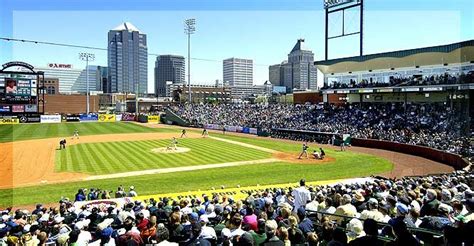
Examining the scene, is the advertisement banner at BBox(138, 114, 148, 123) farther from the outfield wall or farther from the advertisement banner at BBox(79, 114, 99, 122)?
the advertisement banner at BBox(79, 114, 99, 122)

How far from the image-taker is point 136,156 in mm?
36062

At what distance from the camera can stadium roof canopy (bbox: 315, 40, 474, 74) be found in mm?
42562

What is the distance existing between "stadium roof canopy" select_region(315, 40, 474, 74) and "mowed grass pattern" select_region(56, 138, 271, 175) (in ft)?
79.9

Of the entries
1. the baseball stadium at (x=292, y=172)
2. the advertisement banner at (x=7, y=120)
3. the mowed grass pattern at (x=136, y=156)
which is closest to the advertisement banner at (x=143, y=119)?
the baseball stadium at (x=292, y=172)

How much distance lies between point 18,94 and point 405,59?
47.7 m

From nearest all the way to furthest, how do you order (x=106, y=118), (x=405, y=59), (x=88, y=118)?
1. (x=405, y=59)
2. (x=88, y=118)
3. (x=106, y=118)

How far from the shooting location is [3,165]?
32406 millimetres

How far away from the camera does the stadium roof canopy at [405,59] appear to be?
42562mm

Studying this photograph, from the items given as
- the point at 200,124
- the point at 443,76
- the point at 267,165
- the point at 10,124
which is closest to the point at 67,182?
the point at 267,165

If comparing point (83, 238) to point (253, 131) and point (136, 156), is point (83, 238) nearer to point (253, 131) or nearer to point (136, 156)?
point (136, 156)

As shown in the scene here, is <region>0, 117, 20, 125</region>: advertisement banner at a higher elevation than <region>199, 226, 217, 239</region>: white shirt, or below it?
below

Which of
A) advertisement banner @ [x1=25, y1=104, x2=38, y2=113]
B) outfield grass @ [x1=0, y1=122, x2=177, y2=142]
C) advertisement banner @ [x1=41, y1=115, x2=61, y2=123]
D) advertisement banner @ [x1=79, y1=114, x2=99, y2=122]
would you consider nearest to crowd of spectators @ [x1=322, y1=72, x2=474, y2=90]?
outfield grass @ [x1=0, y1=122, x2=177, y2=142]

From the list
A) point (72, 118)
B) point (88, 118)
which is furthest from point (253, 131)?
point (72, 118)

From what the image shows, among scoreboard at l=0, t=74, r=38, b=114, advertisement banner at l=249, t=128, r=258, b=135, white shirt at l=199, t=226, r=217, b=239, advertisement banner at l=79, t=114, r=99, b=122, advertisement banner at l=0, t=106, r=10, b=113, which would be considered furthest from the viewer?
advertisement banner at l=79, t=114, r=99, b=122
